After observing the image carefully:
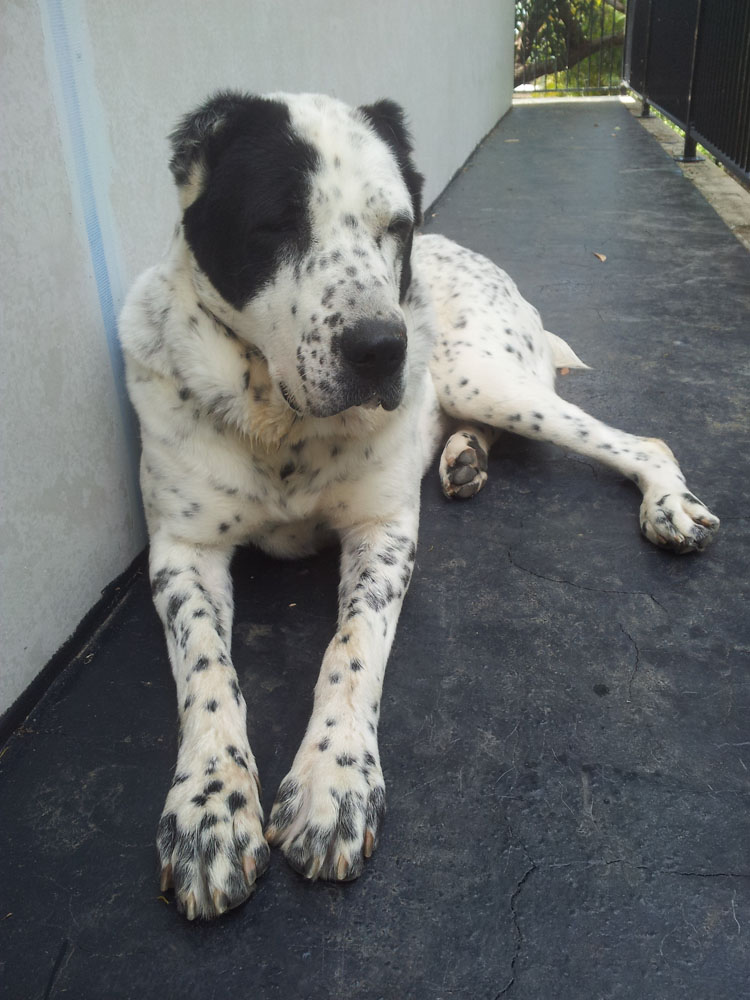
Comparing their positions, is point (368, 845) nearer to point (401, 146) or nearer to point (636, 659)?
Answer: point (636, 659)

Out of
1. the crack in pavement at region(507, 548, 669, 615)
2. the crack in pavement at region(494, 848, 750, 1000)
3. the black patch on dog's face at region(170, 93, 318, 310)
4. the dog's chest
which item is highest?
the black patch on dog's face at region(170, 93, 318, 310)

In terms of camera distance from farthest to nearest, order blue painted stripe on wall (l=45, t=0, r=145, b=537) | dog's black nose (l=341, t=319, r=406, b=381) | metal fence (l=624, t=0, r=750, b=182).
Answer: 1. metal fence (l=624, t=0, r=750, b=182)
2. blue painted stripe on wall (l=45, t=0, r=145, b=537)
3. dog's black nose (l=341, t=319, r=406, b=381)

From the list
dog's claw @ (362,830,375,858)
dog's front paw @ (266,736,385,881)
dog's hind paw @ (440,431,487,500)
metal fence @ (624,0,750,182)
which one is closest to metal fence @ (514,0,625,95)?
metal fence @ (624,0,750,182)

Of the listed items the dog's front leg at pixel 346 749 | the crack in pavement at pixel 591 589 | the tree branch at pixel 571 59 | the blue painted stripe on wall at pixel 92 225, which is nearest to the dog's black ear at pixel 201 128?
the blue painted stripe on wall at pixel 92 225

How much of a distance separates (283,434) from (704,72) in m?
7.95

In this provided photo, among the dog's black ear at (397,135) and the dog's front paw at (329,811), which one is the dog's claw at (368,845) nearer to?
the dog's front paw at (329,811)

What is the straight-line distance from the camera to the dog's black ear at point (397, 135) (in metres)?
2.19

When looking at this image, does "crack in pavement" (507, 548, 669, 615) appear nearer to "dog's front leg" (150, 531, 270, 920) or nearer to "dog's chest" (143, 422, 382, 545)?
"dog's chest" (143, 422, 382, 545)

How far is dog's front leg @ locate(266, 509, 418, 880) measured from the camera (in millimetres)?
1563

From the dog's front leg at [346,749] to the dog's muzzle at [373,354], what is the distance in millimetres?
539

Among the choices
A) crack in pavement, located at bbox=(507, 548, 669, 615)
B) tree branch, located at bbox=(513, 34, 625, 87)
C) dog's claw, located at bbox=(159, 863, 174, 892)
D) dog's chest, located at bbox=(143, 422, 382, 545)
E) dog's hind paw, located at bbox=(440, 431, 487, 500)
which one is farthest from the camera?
tree branch, located at bbox=(513, 34, 625, 87)

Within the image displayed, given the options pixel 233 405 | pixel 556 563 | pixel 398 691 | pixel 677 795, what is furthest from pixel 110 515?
pixel 677 795

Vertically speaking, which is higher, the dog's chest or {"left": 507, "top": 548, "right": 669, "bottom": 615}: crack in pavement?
the dog's chest

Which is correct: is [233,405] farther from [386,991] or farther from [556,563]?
[386,991]
